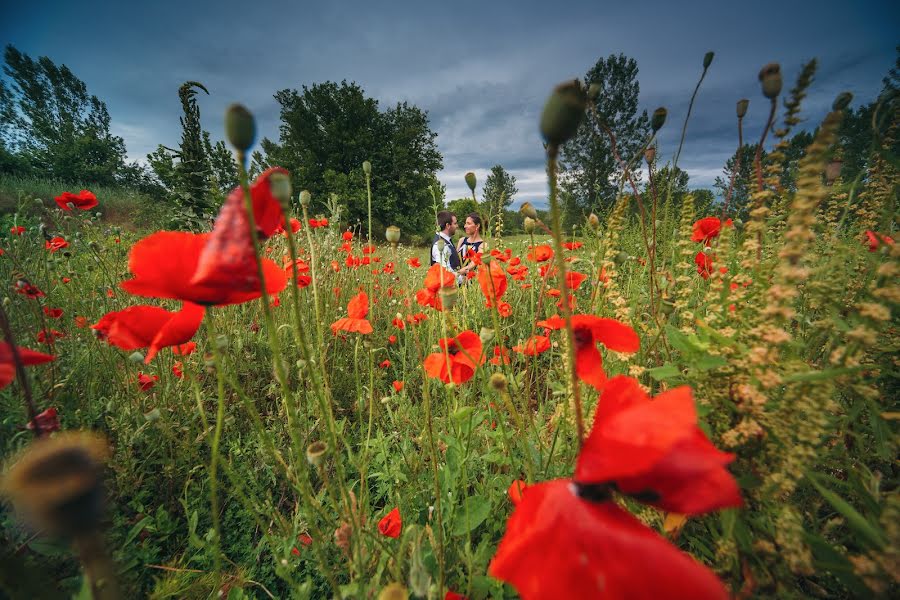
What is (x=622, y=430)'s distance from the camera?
367mm

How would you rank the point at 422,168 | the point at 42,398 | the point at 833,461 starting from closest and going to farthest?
the point at 833,461
the point at 42,398
the point at 422,168

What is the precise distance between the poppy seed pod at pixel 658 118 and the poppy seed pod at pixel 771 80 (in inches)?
16.1

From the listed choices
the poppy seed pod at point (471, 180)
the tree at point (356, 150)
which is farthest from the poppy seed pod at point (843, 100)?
the tree at point (356, 150)

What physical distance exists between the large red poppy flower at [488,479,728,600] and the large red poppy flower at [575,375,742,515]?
0.04 meters

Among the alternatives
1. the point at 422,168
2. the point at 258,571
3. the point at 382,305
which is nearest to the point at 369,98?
the point at 422,168

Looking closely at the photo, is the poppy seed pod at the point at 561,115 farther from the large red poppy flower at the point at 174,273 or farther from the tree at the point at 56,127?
the tree at the point at 56,127

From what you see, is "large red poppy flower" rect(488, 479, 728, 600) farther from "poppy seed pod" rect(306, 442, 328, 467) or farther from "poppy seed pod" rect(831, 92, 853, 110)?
"poppy seed pod" rect(831, 92, 853, 110)

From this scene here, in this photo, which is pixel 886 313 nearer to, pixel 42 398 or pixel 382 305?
pixel 42 398

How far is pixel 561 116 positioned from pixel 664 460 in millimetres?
410

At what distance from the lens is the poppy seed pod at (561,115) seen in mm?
388

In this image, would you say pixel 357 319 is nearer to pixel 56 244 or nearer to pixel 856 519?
pixel 856 519

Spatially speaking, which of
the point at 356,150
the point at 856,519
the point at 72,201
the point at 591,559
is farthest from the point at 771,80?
the point at 356,150

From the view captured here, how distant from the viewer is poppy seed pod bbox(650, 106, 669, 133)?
3.64 ft

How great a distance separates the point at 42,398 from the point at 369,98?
29646 mm
